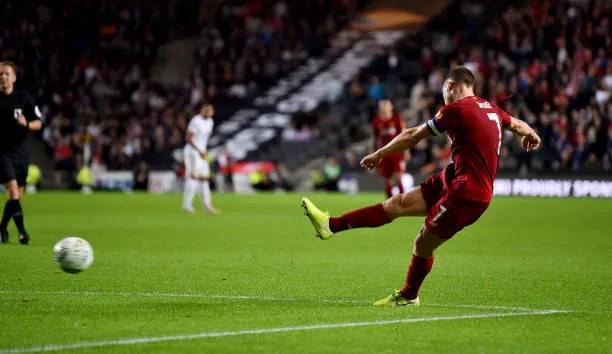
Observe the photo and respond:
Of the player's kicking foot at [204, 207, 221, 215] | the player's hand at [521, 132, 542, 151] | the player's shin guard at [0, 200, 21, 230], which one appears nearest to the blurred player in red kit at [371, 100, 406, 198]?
the player's kicking foot at [204, 207, 221, 215]

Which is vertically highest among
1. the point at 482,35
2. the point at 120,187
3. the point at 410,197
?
the point at 482,35

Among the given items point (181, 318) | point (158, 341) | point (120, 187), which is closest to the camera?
point (158, 341)

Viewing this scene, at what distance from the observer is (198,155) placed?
80.9ft

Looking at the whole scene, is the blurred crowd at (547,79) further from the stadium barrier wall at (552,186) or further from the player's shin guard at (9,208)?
the player's shin guard at (9,208)

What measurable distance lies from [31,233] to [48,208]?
27.6ft

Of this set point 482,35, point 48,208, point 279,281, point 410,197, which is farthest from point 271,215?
point 482,35

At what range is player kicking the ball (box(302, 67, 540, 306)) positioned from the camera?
8.52m

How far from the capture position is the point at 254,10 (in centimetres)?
4912

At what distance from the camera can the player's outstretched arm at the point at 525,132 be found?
30.1ft

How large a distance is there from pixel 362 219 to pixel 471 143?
1187mm

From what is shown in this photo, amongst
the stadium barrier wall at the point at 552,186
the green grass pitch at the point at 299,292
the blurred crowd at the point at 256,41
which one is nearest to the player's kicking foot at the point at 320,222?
the green grass pitch at the point at 299,292

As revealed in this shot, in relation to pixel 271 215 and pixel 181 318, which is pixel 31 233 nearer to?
pixel 271 215

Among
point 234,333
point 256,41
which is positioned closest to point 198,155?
point 234,333

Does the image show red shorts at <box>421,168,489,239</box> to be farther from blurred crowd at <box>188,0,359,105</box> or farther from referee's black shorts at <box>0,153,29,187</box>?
blurred crowd at <box>188,0,359,105</box>
